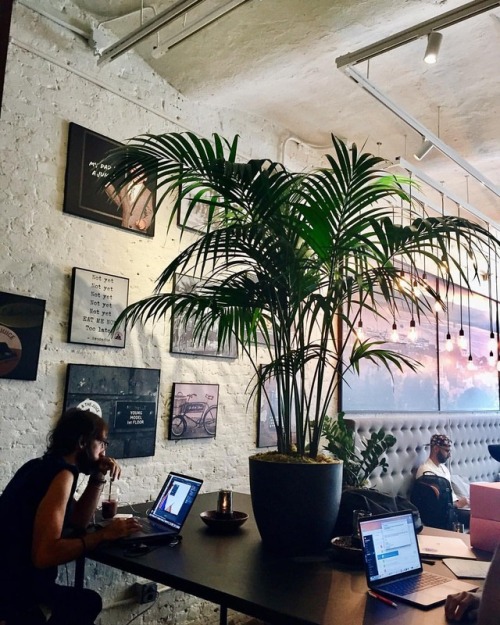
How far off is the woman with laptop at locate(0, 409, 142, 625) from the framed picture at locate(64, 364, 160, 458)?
2.20 ft

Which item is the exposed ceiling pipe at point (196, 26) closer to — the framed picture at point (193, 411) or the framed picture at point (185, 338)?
the framed picture at point (185, 338)

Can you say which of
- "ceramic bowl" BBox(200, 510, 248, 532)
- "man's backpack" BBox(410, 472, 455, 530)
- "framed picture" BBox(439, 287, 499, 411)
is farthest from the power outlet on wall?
"framed picture" BBox(439, 287, 499, 411)

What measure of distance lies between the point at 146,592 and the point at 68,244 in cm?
192

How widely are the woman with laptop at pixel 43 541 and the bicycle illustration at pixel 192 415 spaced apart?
3.81 ft

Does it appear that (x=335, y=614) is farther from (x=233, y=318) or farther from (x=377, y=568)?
(x=233, y=318)

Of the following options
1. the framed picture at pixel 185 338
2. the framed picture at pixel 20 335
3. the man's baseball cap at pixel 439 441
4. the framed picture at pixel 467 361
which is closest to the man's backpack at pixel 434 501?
the man's baseball cap at pixel 439 441

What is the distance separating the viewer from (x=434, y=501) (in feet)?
14.6

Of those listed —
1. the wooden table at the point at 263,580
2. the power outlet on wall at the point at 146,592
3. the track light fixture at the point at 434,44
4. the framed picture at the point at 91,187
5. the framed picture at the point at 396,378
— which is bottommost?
the power outlet on wall at the point at 146,592

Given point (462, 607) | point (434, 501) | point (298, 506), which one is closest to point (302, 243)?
point (298, 506)

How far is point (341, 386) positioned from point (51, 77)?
3178 mm

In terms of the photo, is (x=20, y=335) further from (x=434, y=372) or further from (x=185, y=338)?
(x=434, y=372)

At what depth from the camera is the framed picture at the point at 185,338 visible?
11.1 ft

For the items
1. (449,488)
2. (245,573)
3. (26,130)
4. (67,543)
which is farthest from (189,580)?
(449,488)

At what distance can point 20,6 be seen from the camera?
9.07 feet
